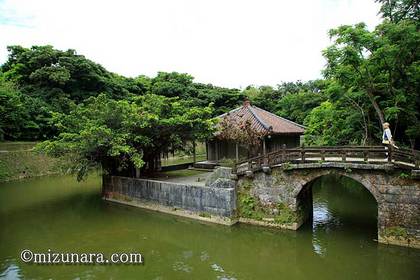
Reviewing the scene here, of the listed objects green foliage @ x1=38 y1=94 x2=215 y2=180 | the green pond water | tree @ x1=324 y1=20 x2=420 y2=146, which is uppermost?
tree @ x1=324 y1=20 x2=420 y2=146

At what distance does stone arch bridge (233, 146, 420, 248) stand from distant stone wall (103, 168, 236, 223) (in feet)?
2.82

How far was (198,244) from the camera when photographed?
47.9 feet

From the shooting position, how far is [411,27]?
1588cm

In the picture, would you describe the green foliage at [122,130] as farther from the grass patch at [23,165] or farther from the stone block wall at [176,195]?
the grass patch at [23,165]

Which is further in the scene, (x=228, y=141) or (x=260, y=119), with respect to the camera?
(x=228, y=141)

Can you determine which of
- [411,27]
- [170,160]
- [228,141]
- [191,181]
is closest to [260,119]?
[228,141]

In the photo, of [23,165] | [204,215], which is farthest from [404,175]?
[23,165]

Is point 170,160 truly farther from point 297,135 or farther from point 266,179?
point 266,179

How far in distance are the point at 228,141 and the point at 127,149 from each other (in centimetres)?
924

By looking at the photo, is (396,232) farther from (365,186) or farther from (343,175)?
(343,175)

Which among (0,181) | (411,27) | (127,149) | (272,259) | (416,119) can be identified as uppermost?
(411,27)

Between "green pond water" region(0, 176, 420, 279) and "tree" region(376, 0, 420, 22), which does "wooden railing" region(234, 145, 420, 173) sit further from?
"tree" region(376, 0, 420, 22)

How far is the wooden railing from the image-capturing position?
43.2ft

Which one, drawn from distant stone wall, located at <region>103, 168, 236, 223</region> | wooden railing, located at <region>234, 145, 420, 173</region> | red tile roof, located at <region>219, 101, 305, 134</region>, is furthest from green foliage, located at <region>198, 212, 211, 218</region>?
red tile roof, located at <region>219, 101, 305, 134</region>
